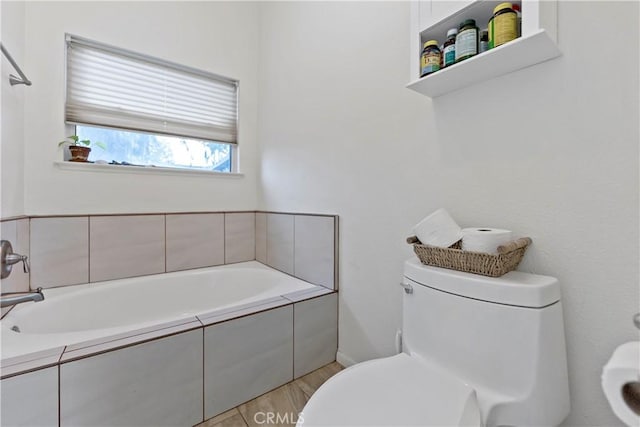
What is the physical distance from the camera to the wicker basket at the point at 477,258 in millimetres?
847

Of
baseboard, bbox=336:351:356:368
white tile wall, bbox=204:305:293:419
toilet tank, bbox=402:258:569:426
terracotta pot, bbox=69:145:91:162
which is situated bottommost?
baseboard, bbox=336:351:356:368

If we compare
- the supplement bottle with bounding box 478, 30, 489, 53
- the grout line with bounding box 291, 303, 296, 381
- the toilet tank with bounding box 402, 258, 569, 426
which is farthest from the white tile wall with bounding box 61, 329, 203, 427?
the supplement bottle with bounding box 478, 30, 489, 53

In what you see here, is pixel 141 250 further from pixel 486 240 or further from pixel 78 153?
pixel 486 240

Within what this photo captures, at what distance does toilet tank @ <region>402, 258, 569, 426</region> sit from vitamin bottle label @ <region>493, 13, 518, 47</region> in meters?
0.70

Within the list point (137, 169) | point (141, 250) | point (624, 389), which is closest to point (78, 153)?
point (137, 169)

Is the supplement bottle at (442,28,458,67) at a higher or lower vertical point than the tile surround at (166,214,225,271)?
higher

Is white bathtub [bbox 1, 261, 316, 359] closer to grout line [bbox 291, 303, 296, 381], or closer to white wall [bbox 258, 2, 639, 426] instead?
grout line [bbox 291, 303, 296, 381]

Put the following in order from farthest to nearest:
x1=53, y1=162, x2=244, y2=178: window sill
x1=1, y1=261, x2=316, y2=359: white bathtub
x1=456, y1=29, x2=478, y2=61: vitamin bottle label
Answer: x1=53, y1=162, x2=244, y2=178: window sill
x1=1, y1=261, x2=316, y2=359: white bathtub
x1=456, y1=29, x2=478, y2=61: vitamin bottle label

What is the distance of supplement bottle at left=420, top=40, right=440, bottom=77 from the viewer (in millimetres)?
1028

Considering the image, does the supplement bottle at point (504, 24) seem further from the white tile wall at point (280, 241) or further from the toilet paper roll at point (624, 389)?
the white tile wall at point (280, 241)

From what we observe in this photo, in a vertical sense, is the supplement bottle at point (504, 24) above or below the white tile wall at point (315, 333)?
above

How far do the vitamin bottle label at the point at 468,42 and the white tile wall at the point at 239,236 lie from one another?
1912 mm

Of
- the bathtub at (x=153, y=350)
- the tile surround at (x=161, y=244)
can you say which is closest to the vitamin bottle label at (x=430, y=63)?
the tile surround at (x=161, y=244)

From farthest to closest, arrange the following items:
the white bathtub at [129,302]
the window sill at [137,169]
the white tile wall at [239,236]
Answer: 1. the white tile wall at [239,236]
2. the window sill at [137,169]
3. the white bathtub at [129,302]
